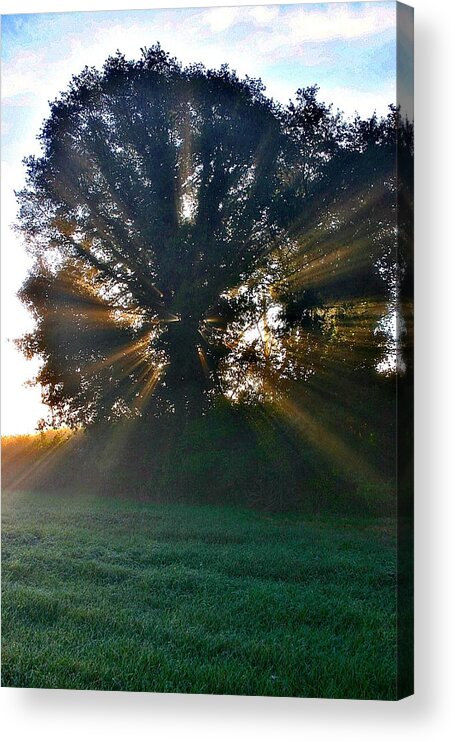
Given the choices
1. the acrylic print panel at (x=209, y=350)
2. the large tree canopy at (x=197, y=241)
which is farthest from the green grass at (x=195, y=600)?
the large tree canopy at (x=197, y=241)

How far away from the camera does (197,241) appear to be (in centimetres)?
571

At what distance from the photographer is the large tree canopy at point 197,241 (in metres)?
5.48

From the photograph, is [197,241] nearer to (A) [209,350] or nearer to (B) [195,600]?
(A) [209,350]

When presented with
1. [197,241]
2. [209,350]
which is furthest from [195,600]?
[197,241]

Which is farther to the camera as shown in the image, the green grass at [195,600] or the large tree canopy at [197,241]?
the large tree canopy at [197,241]

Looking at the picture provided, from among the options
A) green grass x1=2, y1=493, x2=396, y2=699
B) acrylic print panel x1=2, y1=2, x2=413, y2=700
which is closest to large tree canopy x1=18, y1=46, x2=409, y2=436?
acrylic print panel x1=2, y1=2, x2=413, y2=700

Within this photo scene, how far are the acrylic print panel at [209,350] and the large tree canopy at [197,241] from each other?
0.04ft

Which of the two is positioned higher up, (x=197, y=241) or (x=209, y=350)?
(x=197, y=241)

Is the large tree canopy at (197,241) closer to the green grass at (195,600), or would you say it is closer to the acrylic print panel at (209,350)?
the acrylic print panel at (209,350)

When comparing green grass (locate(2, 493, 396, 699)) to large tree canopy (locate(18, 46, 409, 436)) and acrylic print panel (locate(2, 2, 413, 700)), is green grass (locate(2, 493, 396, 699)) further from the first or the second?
large tree canopy (locate(18, 46, 409, 436))

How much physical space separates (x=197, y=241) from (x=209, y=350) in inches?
22.8

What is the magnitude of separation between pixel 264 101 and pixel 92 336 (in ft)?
5.04

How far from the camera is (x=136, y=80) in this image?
19.0 ft

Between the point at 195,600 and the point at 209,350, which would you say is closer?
the point at 195,600
